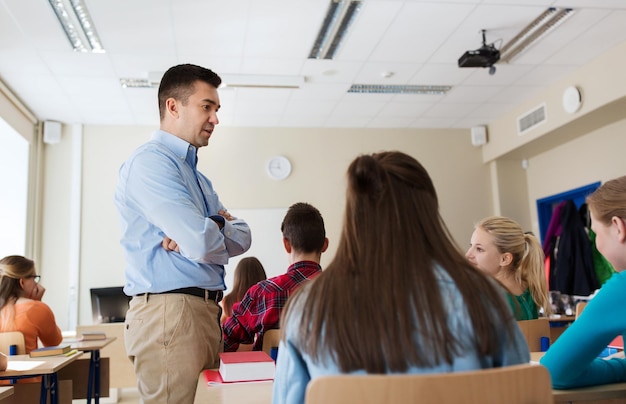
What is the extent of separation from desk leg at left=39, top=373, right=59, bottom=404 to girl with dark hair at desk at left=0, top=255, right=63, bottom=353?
2.54 feet

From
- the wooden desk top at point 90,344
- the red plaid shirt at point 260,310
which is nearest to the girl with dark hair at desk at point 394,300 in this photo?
the red plaid shirt at point 260,310

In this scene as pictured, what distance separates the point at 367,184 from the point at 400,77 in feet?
16.3

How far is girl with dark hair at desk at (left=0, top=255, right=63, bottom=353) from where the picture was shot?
362 cm

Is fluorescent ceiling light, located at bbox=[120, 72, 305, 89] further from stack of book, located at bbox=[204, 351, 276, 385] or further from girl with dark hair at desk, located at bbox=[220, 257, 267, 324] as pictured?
stack of book, located at bbox=[204, 351, 276, 385]

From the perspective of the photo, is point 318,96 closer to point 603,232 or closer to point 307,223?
point 307,223

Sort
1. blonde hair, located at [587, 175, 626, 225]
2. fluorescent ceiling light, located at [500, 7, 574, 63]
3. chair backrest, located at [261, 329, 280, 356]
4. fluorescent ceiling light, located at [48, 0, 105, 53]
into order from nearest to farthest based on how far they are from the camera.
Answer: blonde hair, located at [587, 175, 626, 225], chair backrest, located at [261, 329, 280, 356], fluorescent ceiling light, located at [48, 0, 105, 53], fluorescent ceiling light, located at [500, 7, 574, 63]

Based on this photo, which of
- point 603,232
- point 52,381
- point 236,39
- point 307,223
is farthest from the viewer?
point 236,39

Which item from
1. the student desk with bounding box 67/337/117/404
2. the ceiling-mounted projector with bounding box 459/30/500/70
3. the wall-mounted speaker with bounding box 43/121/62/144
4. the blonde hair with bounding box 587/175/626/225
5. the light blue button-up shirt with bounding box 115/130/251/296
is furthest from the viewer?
the wall-mounted speaker with bounding box 43/121/62/144

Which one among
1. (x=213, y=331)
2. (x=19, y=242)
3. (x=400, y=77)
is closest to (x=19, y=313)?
(x=213, y=331)

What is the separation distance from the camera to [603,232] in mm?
1518

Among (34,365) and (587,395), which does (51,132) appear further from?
(587,395)

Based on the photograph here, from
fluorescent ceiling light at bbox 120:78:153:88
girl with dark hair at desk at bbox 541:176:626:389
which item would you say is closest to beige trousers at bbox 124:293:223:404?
girl with dark hair at desk at bbox 541:176:626:389

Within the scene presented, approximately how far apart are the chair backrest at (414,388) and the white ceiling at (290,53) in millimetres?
3735

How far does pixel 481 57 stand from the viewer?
15.9 ft
